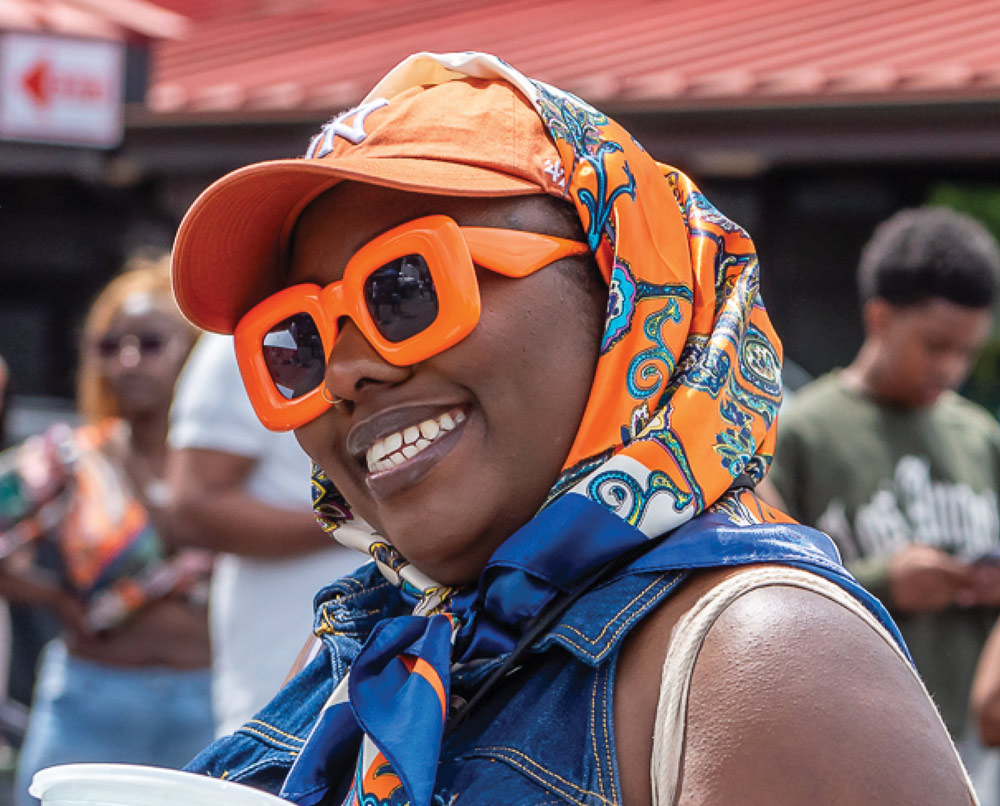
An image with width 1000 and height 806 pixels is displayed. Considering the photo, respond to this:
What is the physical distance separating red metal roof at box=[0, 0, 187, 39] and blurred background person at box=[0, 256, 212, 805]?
2.12m

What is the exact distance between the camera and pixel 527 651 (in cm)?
152

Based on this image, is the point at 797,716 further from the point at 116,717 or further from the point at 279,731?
the point at 116,717

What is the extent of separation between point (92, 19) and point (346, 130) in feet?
19.3

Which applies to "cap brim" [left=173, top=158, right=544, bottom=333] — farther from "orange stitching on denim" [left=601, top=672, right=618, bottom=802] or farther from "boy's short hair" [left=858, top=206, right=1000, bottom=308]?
"boy's short hair" [left=858, top=206, right=1000, bottom=308]

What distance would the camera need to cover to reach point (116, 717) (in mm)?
4379

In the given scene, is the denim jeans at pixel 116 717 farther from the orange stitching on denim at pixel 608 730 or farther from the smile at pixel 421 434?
the orange stitching on denim at pixel 608 730

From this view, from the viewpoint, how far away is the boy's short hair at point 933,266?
4.27 metres

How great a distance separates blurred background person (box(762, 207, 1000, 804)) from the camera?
4.00 metres

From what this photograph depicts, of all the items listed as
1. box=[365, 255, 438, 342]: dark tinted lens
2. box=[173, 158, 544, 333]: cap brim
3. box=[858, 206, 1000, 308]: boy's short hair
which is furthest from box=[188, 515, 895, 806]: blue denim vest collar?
box=[858, 206, 1000, 308]: boy's short hair

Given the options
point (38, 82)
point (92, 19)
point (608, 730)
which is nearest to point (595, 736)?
point (608, 730)

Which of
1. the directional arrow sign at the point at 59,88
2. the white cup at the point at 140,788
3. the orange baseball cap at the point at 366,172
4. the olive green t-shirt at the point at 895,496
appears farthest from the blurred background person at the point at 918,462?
the directional arrow sign at the point at 59,88

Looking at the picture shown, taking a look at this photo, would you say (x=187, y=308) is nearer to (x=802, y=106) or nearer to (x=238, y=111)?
(x=802, y=106)

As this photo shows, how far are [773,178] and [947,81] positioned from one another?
1123 millimetres

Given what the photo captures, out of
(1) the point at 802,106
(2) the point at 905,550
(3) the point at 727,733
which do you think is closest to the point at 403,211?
(3) the point at 727,733
